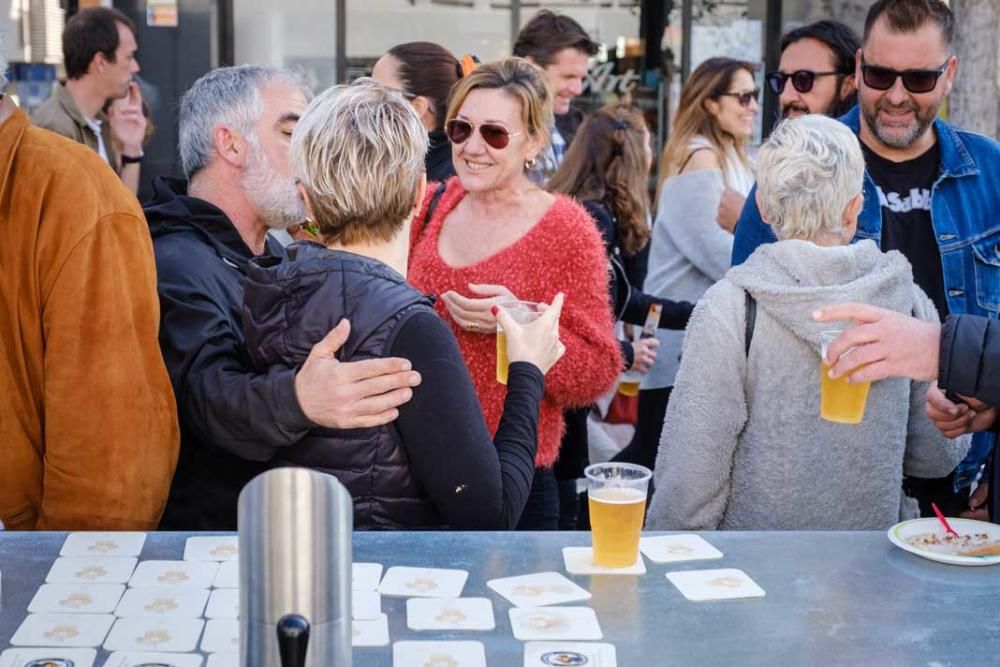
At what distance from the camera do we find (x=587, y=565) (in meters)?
2.14

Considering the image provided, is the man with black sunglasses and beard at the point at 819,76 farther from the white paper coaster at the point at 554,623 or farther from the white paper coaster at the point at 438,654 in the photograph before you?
the white paper coaster at the point at 438,654

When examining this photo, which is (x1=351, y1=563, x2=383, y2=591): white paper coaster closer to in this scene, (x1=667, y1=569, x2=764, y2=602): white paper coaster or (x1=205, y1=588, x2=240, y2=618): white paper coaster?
(x1=205, y1=588, x2=240, y2=618): white paper coaster

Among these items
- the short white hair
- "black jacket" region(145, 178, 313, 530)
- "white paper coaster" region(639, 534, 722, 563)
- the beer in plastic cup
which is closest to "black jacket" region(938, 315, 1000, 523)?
the short white hair

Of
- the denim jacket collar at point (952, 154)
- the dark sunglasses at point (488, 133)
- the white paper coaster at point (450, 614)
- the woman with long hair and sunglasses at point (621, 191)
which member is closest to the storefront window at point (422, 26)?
the woman with long hair and sunglasses at point (621, 191)

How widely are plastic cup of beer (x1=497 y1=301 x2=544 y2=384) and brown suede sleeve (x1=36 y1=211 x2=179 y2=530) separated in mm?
792

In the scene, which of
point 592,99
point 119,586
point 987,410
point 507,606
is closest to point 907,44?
point 987,410

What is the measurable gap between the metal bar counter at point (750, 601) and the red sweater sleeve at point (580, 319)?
137 centimetres

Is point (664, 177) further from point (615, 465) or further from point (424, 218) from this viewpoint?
point (615, 465)

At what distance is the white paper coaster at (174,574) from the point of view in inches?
79.8

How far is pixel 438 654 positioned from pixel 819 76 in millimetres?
3542

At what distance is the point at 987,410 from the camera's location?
291 cm

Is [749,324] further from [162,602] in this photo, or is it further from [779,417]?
[162,602]

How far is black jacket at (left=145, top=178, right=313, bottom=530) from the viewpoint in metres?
2.56

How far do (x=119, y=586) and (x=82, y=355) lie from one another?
61 centimetres
